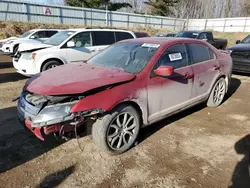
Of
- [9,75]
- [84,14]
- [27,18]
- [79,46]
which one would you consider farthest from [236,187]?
[84,14]

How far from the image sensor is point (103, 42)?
7789mm

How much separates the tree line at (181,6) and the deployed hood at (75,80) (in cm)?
3215

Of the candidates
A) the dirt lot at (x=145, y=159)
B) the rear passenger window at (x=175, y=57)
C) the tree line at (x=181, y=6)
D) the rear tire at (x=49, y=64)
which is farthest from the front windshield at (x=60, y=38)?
the tree line at (x=181, y=6)

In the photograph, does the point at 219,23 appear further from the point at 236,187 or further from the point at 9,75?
the point at 236,187

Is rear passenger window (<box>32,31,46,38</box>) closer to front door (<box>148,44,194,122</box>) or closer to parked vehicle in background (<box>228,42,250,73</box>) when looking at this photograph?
parked vehicle in background (<box>228,42,250,73</box>)

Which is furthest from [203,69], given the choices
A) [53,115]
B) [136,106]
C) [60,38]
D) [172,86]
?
[60,38]

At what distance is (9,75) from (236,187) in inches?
316

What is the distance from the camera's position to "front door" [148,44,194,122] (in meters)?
3.31

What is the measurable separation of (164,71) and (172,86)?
1.81 feet

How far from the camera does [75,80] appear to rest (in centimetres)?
290

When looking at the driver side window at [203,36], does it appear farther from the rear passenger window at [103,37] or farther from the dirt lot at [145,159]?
the dirt lot at [145,159]

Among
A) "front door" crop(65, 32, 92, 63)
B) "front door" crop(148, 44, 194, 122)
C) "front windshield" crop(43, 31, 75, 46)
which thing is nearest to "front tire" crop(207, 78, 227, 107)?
"front door" crop(148, 44, 194, 122)

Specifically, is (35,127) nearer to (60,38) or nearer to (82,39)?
(82,39)

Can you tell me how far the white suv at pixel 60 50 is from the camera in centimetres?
652
